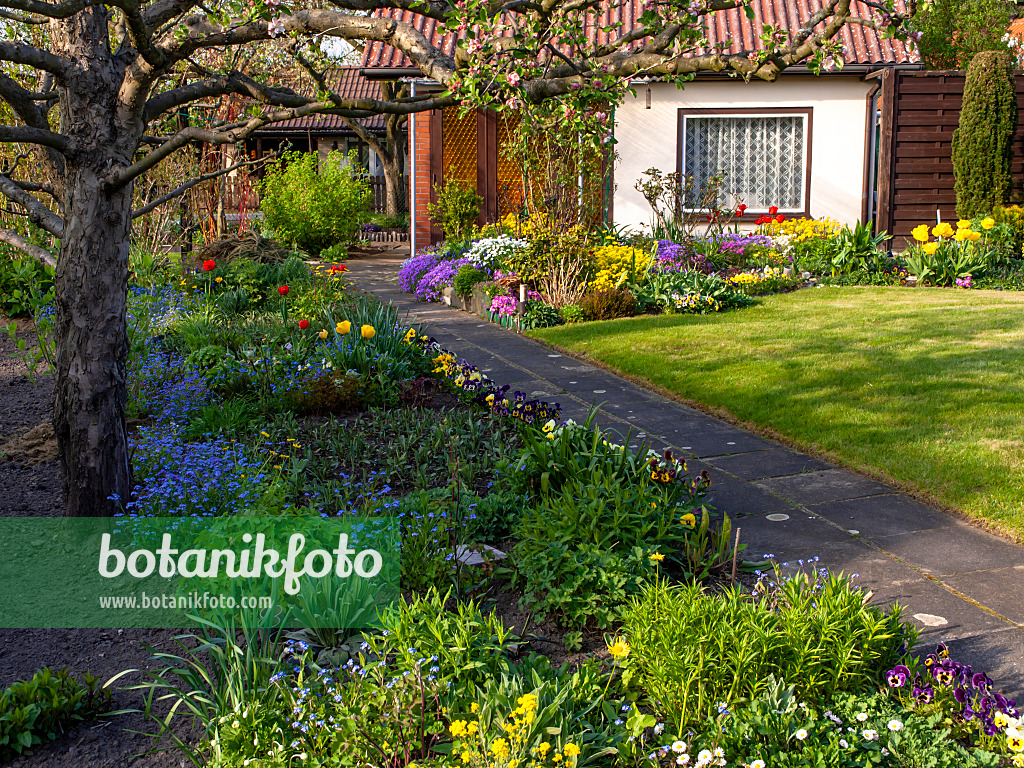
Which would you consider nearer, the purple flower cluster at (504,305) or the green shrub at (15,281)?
the green shrub at (15,281)

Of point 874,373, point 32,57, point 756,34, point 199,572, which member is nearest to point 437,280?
point 874,373

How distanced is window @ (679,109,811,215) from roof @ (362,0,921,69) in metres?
1.18

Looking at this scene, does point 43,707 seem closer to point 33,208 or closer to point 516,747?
point 516,747

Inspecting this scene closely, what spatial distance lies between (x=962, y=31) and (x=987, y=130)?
388 inches

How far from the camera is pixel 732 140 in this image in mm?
14625

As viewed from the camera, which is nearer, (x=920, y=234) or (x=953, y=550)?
(x=953, y=550)

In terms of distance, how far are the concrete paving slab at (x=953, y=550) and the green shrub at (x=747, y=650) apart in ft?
3.30

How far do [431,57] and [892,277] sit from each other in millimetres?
9751

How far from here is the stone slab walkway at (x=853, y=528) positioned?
3260mm

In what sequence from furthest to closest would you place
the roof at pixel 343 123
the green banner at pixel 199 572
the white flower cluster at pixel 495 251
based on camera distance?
1. the roof at pixel 343 123
2. the white flower cluster at pixel 495 251
3. the green banner at pixel 199 572

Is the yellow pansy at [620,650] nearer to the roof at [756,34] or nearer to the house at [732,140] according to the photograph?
the house at [732,140]

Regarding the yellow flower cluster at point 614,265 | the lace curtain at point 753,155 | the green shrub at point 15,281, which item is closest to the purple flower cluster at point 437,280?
the yellow flower cluster at point 614,265

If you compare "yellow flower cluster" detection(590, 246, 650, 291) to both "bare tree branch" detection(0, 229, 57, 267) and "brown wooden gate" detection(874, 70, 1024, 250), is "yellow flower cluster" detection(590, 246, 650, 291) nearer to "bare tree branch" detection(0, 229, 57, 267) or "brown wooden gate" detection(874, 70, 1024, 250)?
"brown wooden gate" detection(874, 70, 1024, 250)

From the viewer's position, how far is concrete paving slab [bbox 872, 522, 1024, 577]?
3.77 m
